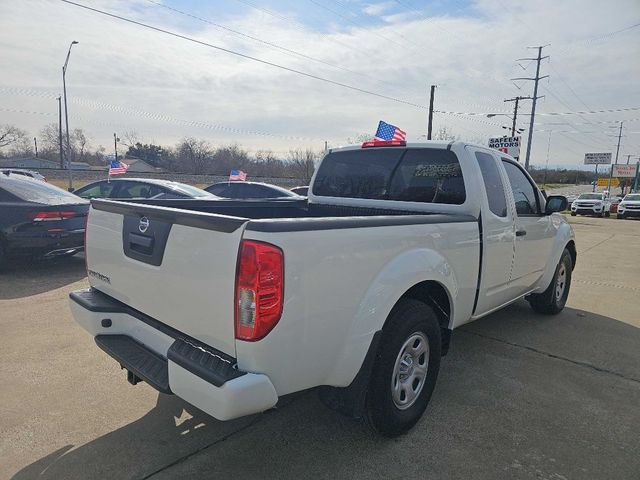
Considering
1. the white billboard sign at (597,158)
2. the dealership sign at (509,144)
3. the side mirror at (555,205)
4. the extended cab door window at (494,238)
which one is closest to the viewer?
the extended cab door window at (494,238)

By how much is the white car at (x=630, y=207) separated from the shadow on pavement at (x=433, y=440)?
2893 centimetres

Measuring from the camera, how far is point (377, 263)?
2.39 meters

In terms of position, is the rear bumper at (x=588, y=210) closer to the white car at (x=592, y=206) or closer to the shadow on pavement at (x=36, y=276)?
the white car at (x=592, y=206)

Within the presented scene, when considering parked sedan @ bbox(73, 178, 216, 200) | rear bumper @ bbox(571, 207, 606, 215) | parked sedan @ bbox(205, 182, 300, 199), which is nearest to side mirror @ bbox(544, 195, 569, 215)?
parked sedan @ bbox(73, 178, 216, 200)

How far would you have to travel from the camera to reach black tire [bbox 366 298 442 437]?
2.53 meters

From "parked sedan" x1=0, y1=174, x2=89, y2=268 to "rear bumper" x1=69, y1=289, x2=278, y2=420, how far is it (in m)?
3.97

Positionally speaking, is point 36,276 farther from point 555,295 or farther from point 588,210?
point 588,210

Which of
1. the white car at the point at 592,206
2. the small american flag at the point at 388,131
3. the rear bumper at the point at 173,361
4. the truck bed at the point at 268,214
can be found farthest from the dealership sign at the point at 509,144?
the rear bumper at the point at 173,361

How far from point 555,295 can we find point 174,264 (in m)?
4.80

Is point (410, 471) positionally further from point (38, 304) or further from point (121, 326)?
point (38, 304)

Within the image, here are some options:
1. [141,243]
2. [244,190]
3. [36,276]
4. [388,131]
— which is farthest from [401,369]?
[388,131]

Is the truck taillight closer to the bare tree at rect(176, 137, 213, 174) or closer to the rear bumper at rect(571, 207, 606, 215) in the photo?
the rear bumper at rect(571, 207, 606, 215)

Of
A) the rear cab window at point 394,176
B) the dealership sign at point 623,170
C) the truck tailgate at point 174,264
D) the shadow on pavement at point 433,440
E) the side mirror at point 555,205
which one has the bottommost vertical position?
the shadow on pavement at point 433,440

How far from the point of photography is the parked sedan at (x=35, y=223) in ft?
20.3
